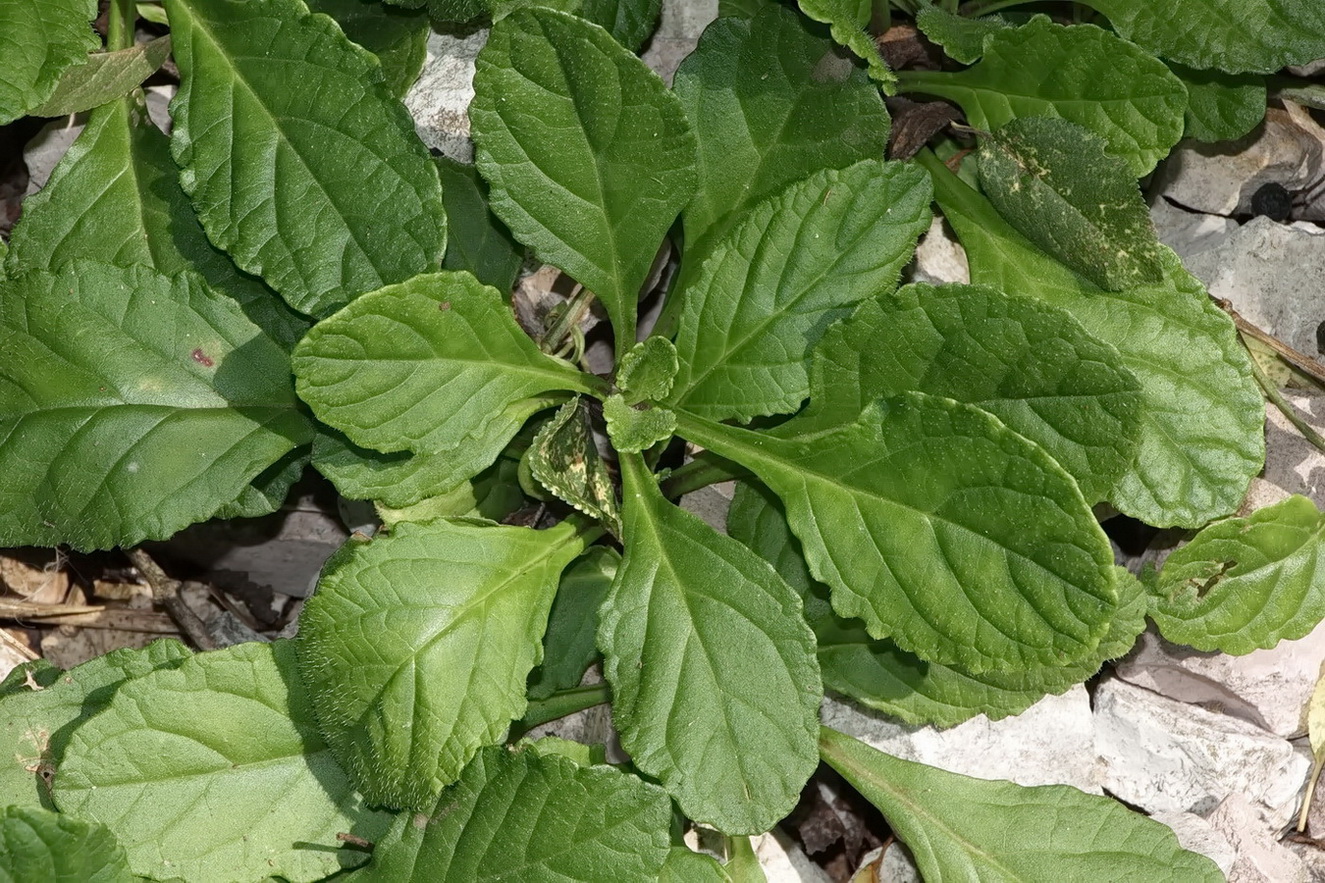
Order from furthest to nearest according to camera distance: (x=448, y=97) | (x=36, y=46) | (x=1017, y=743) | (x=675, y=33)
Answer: (x=675, y=33)
(x=448, y=97)
(x=1017, y=743)
(x=36, y=46)

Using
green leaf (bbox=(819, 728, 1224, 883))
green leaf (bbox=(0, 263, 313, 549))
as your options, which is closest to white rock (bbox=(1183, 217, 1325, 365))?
green leaf (bbox=(819, 728, 1224, 883))

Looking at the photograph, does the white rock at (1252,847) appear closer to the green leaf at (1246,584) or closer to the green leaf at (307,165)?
the green leaf at (1246,584)

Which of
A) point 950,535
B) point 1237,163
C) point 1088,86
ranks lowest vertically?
point 950,535

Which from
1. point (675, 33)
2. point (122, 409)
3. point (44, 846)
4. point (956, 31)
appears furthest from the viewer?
point (675, 33)

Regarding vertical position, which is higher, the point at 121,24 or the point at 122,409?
the point at 121,24

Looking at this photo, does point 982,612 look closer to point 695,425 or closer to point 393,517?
point 695,425

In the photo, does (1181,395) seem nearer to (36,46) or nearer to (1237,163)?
(1237,163)

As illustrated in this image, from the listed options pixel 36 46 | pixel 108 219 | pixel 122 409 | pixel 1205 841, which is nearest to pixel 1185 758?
pixel 1205 841

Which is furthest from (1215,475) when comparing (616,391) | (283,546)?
(283,546)
